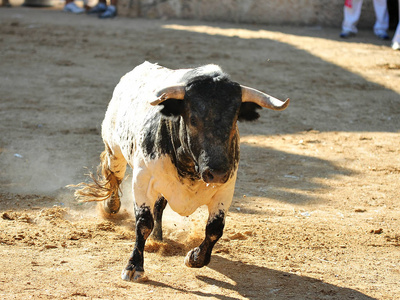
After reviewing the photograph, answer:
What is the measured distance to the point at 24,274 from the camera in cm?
418

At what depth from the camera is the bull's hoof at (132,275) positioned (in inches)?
165

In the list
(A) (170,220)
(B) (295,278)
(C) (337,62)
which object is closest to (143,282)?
(B) (295,278)

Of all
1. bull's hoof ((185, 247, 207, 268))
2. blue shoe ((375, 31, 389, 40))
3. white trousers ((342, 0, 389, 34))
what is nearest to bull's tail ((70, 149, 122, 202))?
bull's hoof ((185, 247, 207, 268))

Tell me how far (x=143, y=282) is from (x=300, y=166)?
137 inches

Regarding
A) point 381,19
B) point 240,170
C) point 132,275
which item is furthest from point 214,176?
point 381,19

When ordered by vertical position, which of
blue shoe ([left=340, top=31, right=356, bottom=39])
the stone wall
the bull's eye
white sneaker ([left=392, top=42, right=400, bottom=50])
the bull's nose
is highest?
the stone wall

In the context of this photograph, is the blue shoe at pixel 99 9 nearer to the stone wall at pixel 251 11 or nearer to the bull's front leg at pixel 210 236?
the stone wall at pixel 251 11

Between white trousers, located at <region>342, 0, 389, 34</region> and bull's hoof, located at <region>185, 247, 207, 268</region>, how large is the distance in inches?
394

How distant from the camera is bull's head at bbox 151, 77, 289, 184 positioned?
3.74m

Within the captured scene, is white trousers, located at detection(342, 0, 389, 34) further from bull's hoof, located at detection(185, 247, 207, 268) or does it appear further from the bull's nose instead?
the bull's nose

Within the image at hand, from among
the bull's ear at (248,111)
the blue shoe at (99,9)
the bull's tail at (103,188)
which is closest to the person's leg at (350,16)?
the blue shoe at (99,9)

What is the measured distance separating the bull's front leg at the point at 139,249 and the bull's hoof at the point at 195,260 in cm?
37

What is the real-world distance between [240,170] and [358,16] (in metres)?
7.55

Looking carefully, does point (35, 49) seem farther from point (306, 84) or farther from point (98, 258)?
point (98, 258)
